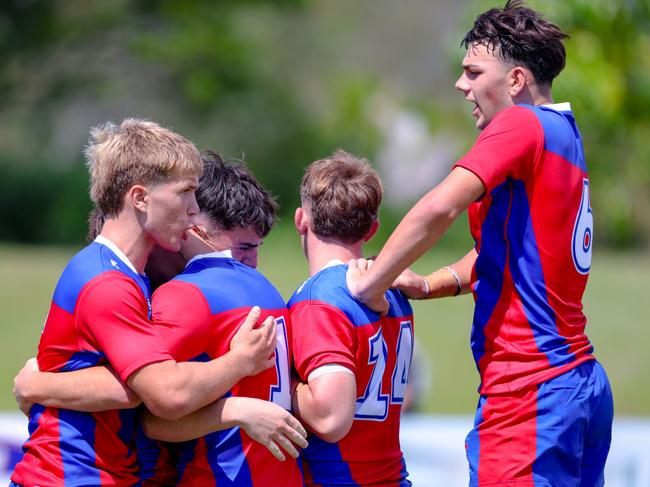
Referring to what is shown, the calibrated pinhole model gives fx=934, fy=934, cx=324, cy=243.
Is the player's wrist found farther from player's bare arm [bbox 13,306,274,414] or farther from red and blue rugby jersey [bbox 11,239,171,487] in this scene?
red and blue rugby jersey [bbox 11,239,171,487]

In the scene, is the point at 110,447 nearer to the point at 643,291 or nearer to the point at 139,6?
the point at 643,291

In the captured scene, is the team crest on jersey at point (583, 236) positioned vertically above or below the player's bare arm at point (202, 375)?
above

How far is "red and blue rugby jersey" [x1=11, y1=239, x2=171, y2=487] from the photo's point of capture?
8.38 feet

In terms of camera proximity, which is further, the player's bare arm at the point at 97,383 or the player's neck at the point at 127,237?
the player's neck at the point at 127,237

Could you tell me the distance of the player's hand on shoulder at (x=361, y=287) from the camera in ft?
9.60

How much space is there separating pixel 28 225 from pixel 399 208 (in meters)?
10.2

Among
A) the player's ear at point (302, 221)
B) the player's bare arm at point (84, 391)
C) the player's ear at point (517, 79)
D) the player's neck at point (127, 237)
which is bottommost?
the player's bare arm at point (84, 391)

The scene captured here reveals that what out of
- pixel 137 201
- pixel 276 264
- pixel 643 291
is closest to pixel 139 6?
pixel 276 264

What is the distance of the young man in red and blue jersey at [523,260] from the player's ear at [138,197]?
690 millimetres

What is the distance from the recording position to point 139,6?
26375mm

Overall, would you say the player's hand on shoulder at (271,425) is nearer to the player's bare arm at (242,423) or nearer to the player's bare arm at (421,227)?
the player's bare arm at (242,423)

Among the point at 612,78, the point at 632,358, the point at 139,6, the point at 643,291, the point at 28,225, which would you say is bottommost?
the point at 632,358

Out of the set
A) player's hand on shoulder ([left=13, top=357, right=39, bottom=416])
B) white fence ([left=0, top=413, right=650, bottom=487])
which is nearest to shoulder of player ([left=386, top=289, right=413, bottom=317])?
player's hand on shoulder ([left=13, top=357, right=39, bottom=416])

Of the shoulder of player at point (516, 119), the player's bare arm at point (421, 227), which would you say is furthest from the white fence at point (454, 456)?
the shoulder of player at point (516, 119)
